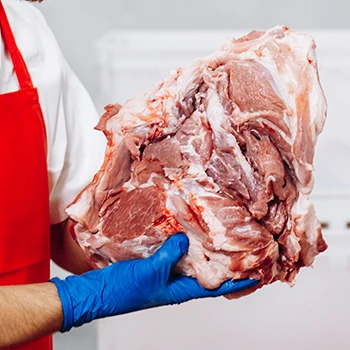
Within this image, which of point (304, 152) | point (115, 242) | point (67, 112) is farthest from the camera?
point (67, 112)

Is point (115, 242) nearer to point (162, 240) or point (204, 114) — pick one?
point (162, 240)

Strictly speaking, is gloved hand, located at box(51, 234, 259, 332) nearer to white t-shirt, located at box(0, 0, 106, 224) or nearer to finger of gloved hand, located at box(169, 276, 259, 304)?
finger of gloved hand, located at box(169, 276, 259, 304)

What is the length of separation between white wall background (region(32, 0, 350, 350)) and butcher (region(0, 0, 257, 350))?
719 mm

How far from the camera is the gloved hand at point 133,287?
1.23 m

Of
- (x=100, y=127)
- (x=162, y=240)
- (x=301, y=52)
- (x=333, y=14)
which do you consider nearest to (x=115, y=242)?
(x=162, y=240)

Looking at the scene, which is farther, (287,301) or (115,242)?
(287,301)

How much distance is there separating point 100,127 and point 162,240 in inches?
10.1

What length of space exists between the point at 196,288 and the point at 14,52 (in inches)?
24.8

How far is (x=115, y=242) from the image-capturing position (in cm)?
128

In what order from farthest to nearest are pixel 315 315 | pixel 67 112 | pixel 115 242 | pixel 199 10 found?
pixel 199 10
pixel 315 315
pixel 67 112
pixel 115 242

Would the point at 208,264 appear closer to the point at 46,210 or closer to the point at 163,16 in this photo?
the point at 46,210

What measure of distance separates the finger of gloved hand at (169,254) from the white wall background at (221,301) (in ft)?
3.64

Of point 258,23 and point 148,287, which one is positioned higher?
point 258,23

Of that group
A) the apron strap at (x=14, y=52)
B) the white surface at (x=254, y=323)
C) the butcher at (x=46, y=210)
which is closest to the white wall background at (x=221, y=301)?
the white surface at (x=254, y=323)
